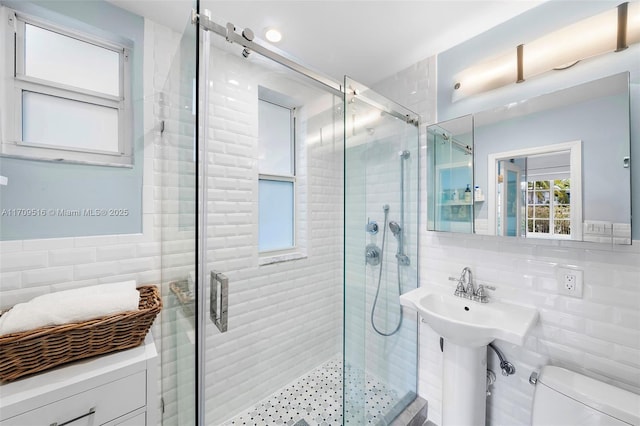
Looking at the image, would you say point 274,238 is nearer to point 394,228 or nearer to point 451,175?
point 394,228

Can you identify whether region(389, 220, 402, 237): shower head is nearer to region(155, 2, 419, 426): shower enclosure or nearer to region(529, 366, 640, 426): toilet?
region(155, 2, 419, 426): shower enclosure

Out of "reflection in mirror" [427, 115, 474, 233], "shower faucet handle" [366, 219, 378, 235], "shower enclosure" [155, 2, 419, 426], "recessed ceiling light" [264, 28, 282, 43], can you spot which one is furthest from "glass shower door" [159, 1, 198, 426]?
"reflection in mirror" [427, 115, 474, 233]

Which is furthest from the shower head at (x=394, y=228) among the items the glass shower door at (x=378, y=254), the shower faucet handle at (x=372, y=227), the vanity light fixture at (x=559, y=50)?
the vanity light fixture at (x=559, y=50)

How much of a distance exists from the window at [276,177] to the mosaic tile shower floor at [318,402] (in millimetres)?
986

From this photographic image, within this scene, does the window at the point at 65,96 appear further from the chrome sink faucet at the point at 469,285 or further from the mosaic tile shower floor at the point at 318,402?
the chrome sink faucet at the point at 469,285

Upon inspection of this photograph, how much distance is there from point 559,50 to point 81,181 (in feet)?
8.13

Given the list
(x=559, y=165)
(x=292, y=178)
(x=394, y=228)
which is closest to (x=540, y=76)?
(x=559, y=165)

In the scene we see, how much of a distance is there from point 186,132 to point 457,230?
5.17 feet

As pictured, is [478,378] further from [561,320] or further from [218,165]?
[218,165]

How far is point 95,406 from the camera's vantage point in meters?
0.94

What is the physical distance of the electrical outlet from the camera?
3.88 ft

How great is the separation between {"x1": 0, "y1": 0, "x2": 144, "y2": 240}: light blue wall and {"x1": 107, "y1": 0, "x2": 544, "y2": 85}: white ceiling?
135 mm

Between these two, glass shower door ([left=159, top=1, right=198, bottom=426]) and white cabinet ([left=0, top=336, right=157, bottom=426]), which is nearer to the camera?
white cabinet ([left=0, top=336, right=157, bottom=426])

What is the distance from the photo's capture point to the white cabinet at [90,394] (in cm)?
83
